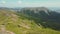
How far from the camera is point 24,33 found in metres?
184

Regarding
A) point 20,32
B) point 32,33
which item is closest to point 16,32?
point 20,32

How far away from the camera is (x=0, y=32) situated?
158125 mm

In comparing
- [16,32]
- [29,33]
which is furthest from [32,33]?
[16,32]

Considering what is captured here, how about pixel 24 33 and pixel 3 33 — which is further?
pixel 24 33

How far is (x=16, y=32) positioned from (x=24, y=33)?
31.4 ft

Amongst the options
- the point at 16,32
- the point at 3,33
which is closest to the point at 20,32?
the point at 16,32

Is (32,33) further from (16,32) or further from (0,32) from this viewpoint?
(0,32)

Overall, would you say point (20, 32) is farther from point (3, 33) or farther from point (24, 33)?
point (3, 33)

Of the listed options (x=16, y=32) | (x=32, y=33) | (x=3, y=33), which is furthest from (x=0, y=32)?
(x=32, y=33)

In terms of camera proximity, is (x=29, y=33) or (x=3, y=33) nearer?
(x=3, y=33)

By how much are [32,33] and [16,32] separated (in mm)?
18735

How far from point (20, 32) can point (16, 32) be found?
16.5ft

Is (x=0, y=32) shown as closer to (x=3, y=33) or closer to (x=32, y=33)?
(x=3, y=33)

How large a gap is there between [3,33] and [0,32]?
337 centimetres
